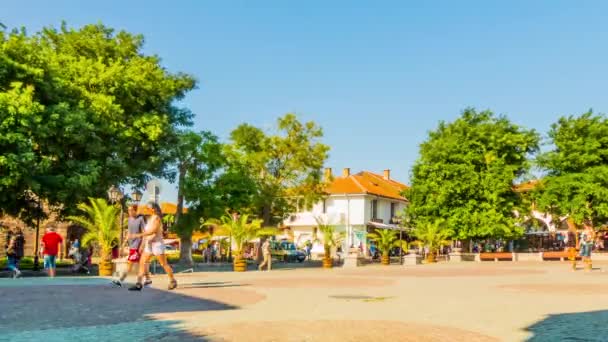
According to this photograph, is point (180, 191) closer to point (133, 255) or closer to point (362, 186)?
point (133, 255)

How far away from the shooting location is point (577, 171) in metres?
51.4

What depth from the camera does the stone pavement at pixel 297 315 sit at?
795 centimetres

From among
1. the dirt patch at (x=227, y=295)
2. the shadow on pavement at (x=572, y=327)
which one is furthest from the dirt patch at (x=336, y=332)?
the dirt patch at (x=227, y=295)

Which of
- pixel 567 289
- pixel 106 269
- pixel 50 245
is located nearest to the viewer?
pixel 567 289

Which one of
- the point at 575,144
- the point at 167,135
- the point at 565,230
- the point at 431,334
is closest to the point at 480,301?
the point at 431,334

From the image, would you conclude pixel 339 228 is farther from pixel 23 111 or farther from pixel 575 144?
pixel 23 111

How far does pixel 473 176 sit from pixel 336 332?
1728 inches

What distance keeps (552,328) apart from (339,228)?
5803 cm

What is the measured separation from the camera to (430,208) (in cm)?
5109

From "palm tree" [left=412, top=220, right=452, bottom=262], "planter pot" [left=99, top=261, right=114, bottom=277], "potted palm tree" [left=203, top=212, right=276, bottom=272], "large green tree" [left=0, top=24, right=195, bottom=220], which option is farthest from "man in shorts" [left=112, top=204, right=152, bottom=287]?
"palm tree" [left=412, top=220, right=452, bottom=262]

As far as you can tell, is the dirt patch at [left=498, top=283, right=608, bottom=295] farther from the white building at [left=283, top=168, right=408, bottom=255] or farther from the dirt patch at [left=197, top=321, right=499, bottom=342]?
the white building at [left=283, top=168, right=408, bottom=255]

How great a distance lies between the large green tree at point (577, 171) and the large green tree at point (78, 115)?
2990 centimetres

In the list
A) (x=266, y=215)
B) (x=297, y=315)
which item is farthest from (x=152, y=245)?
(x=266, y=215)

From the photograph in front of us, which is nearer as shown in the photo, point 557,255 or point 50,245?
point 50,245
